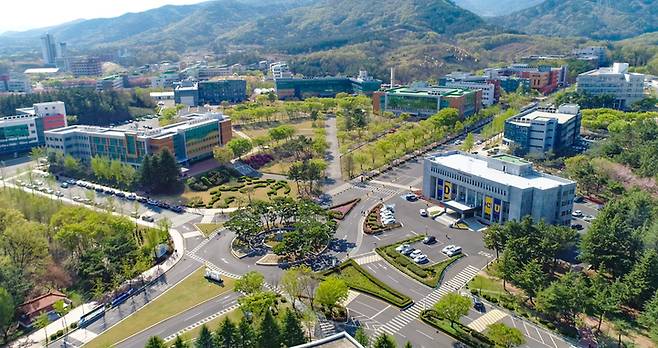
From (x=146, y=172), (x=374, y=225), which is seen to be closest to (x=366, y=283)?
(x=374, y=225)

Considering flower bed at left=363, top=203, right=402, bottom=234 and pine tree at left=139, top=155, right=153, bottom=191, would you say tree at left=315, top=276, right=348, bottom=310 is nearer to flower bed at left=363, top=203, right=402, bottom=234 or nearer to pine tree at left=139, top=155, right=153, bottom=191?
flower bed at left=363, top=203, right=402, bottom=234

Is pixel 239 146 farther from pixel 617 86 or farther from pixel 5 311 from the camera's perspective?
pixel 617 86

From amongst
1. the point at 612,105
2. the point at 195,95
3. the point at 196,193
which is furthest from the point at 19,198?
the point at 612,105

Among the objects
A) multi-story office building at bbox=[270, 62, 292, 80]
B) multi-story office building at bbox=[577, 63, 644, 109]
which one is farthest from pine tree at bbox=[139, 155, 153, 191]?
multi-story office building at bbox=[577, 63, 644, 109]

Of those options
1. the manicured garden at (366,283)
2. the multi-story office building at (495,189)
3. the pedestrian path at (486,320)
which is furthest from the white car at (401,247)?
the pedestrian path at (486,320)

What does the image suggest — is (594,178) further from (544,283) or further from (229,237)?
(229,237)

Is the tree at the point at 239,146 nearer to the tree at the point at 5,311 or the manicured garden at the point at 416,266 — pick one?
the manicured garden at the point at 416,266
